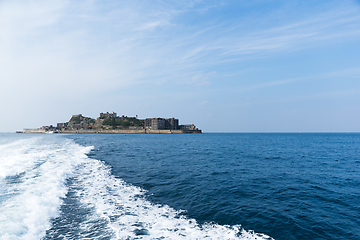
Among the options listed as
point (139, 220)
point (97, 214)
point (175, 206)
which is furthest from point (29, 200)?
point (175, 206)

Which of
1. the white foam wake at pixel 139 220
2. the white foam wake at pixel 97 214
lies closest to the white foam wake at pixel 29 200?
the white foam wake at pixel 97 214

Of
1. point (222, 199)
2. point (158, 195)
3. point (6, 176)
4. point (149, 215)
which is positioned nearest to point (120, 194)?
point (158, 195)

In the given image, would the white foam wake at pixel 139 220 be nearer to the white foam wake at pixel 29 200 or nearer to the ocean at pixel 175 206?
the ocean at pixel 175 206

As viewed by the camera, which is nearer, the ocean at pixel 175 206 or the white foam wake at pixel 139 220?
the white foam wake at pixel 139 220

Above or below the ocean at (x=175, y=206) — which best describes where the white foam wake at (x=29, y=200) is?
above

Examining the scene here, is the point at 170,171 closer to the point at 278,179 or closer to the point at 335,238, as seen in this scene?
the point at 278,179

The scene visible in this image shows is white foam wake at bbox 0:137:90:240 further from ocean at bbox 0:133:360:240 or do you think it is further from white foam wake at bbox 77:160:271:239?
white foam wake at bbox 77:160:271:239

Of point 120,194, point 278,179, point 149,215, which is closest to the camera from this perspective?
point 149,215

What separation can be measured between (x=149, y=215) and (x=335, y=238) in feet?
24.1

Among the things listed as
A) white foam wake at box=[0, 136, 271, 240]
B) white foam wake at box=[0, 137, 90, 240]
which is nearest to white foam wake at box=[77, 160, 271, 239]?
white foam wake at box=[0, 136, 271, 240]

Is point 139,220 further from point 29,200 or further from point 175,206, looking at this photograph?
point 29,200

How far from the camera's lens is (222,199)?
35.5 ft

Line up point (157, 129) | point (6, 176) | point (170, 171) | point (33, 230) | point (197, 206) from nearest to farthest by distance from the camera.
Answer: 1. point (33, 230)
2. point (197, 206)
3. point (6, 176)
4. point (170, 171)
5. point (157, 129)

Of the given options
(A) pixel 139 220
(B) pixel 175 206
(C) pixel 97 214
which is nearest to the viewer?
(A) pixel 139 220
